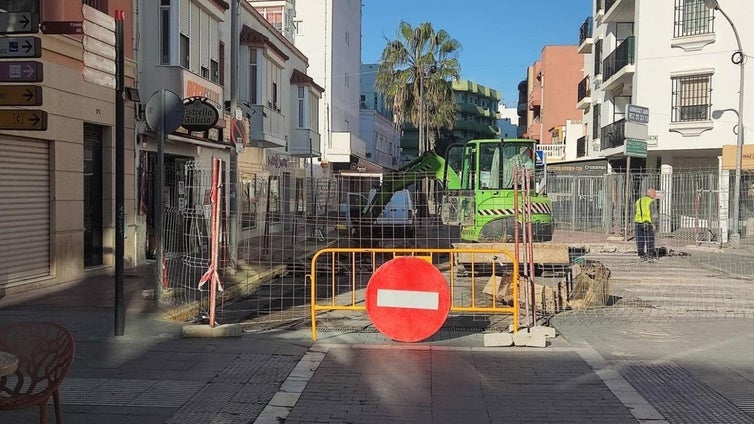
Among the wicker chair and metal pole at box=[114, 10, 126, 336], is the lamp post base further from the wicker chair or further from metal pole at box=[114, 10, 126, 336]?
the wicker chair

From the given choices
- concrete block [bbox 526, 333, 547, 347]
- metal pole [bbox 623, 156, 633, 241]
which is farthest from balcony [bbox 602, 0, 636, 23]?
concrete block [bbox 526, 333, 547, 347]

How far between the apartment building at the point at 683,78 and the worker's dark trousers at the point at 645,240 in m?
11.5

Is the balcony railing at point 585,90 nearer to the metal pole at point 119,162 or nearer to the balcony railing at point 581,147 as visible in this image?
the balcony railing at point 581,147

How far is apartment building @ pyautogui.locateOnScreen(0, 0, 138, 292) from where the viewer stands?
34.6ft

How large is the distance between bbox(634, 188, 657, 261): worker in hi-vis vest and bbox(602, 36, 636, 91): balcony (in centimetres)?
1527

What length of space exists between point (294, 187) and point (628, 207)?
382 inches

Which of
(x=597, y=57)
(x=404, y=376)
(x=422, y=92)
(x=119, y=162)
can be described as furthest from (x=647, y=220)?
(x=422, y=92)

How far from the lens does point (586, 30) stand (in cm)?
4025

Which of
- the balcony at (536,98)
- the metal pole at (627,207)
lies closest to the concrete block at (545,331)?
the metal pole at (627,207)

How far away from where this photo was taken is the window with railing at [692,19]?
26781 millimetres

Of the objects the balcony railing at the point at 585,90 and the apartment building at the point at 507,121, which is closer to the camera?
the balcony railing at the point at 585,90

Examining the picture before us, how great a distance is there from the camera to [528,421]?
16.7 feet

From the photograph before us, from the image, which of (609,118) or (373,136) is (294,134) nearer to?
(609,118)

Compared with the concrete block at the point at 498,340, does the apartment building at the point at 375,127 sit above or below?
above
